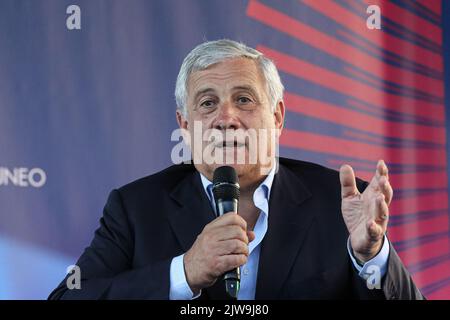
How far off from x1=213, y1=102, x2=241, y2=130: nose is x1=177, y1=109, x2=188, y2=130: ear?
0.70 ft

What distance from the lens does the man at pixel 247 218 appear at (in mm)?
2035

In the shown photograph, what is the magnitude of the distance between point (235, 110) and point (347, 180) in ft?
2.01

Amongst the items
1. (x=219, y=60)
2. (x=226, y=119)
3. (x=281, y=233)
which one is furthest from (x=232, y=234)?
(x=219, y=60)

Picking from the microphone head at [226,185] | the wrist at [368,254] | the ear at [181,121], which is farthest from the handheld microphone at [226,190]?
the ear at [181,121]

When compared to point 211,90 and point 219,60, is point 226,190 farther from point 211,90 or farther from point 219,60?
point 219,60

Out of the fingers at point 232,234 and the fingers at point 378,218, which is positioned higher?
the fingers at point 378,218

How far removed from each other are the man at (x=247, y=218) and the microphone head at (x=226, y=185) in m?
Result: 0.11

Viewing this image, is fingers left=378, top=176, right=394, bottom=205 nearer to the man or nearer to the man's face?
the man

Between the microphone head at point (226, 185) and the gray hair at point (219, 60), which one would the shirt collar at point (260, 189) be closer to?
the gray hair at point (219, 60)

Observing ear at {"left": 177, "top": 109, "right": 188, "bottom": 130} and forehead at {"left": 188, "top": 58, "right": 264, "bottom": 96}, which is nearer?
forehead at {"left": 188, "top": 58, "right": 264, "bottom": 96}

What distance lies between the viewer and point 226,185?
1955 mm

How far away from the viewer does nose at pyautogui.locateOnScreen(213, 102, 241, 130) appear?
2389 millimetres

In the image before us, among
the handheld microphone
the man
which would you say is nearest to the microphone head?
the handheld microphone

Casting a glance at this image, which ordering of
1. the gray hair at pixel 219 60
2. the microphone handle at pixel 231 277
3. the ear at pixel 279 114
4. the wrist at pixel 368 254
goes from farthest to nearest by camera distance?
the ear at pixel 279 114
the gray hair at pixel 219 60
the wrist at pixel 368 254
the microphone handle at pixel 231 277
